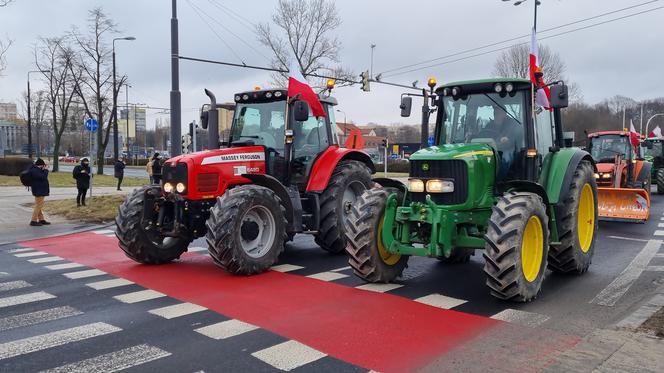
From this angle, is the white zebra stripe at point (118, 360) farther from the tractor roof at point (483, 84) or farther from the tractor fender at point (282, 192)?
the tractor roof at point (483, 84)

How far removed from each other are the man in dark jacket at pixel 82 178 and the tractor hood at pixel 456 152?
43.2 ft

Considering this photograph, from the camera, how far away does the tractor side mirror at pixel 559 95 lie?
22.2 feet

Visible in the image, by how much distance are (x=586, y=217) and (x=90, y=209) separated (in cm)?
1380

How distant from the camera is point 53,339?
16.9ft

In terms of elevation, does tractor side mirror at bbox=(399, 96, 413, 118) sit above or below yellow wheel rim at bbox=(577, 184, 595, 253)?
above

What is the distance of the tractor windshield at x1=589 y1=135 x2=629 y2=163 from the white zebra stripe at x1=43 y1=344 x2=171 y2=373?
15.9 meters

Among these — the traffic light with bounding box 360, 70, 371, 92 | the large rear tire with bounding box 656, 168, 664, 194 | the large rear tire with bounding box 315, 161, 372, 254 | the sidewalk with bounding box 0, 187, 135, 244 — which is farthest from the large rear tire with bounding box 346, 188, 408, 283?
the large rear tire with bounding box 656, 168, 664, 194

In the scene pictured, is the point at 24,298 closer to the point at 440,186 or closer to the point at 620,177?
the point at 440,186

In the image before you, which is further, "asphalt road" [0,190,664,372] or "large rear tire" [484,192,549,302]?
"large rear tire" [484,192,549,302]

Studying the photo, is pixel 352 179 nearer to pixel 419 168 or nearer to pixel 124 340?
pixel 419 168

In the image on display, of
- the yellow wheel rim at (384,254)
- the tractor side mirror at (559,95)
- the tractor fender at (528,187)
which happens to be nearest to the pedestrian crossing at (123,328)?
the yellow wheel rim at (384,254)

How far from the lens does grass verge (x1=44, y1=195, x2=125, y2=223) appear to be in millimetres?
15344

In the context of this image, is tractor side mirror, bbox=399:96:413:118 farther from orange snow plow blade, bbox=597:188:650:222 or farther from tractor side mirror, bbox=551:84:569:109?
orange snow plow blade, bbox=597:188:650:222

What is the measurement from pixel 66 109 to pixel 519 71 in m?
33.8
